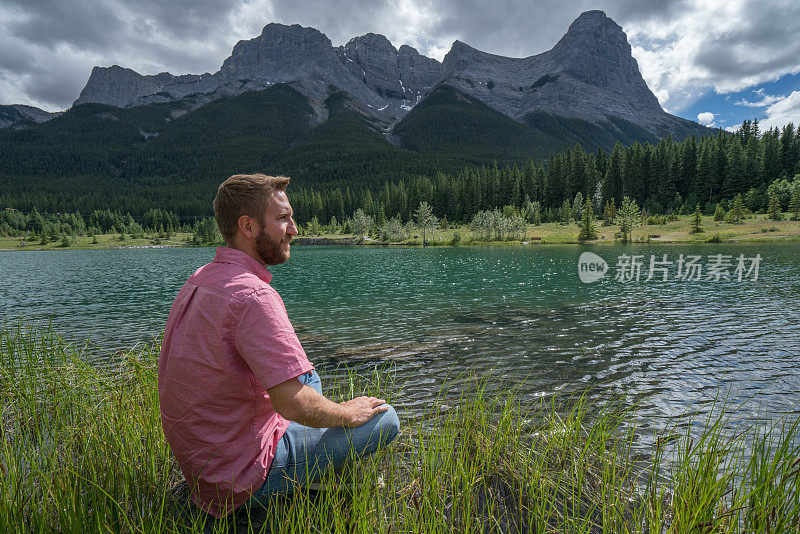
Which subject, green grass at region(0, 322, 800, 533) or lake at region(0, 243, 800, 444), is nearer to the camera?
green grass at region(0, 322, 800, 533)

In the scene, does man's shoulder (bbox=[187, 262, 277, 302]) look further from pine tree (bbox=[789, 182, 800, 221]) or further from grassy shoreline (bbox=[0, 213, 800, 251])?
pine tree (bbox=[789, 182, 800, 221])

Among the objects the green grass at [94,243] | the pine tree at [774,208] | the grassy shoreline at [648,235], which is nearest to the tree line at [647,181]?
the pine tree at [774,208]

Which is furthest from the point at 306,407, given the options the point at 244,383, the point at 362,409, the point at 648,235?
the point at 648,235

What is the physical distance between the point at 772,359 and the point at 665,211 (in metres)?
113

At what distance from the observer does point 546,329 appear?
15297mm

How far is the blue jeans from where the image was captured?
3.06m

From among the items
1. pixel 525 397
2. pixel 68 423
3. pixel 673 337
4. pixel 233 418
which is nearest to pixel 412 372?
pixel 525 397

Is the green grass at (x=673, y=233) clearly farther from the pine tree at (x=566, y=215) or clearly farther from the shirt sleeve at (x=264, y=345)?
the shirt sleeve at (x=264, y=345)

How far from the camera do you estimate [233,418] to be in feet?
9.15

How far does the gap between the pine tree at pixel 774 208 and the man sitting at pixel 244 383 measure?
356 ft

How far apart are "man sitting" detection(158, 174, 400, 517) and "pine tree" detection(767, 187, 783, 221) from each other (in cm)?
10838

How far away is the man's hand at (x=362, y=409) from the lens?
310cm

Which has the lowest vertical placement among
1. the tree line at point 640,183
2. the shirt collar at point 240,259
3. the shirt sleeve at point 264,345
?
the shirt sleeve at point 264,345

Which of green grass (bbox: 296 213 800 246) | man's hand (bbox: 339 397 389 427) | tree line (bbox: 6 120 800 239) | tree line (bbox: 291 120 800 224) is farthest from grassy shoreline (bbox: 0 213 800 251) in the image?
man's hand (bbox: 339 397 389 427)
